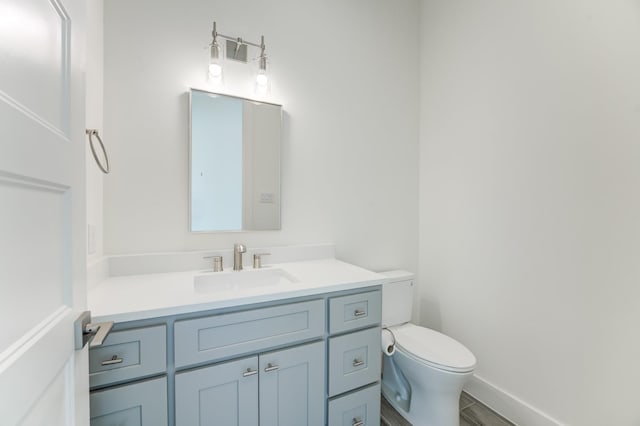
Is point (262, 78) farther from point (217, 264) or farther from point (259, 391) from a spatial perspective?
point (259, 391)

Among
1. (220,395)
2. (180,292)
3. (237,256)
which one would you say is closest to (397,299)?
(237,256)

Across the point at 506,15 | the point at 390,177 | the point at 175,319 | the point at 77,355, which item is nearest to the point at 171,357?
the point at 175,319

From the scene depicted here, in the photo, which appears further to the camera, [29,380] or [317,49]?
[317,49]

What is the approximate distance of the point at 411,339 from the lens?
1752 millimetres

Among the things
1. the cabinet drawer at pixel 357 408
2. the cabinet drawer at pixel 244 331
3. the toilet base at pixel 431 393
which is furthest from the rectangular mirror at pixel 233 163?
the toilet base at pixel 431 393

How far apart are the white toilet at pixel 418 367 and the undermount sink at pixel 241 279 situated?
29.1 inches

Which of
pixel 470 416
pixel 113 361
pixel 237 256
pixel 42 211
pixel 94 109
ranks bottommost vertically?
pixel 470 416

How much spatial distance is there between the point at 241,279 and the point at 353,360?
2.29 feet

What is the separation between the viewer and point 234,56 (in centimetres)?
164

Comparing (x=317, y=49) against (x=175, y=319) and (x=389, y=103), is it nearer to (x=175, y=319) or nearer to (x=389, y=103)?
(x=389, y=103)

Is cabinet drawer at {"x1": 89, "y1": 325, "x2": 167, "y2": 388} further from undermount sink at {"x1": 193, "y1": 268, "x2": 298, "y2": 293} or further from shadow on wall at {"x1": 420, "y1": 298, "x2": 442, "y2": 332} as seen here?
shadow on wall at {"x1": 420, "y1": 298, "x2": 442, "y2": 332}

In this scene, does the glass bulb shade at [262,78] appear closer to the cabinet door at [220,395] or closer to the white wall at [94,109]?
the white wall at [94,109]

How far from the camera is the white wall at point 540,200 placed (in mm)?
1311

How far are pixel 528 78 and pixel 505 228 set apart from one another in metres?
0.86
